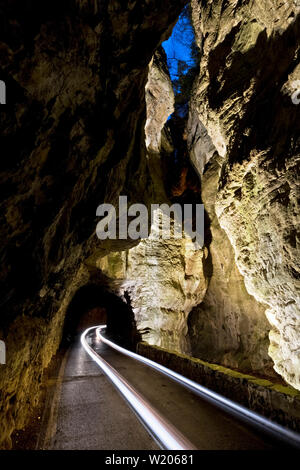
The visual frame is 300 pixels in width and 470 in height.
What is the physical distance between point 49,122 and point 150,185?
7.14 metres

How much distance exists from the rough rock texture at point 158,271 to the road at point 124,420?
6.74m

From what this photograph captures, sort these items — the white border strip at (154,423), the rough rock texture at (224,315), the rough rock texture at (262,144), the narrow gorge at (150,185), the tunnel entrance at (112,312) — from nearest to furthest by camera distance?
the narrow gorge at (150,185) < the white border strip at (154,423) < the rough rock texture at (262,144) < the rough rock texture at (224,315) < the tunnel entrance at (112,312)

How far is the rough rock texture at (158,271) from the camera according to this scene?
1341cm

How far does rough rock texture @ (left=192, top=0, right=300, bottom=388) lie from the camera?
6.07m

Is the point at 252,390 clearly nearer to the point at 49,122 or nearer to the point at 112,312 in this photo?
the point at 49,122

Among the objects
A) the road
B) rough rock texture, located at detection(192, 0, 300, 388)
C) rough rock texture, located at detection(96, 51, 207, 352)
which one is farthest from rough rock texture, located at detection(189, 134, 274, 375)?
the road

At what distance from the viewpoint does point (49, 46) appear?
7.52ft

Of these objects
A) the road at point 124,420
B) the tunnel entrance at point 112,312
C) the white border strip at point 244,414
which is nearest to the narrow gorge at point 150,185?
the white border strip at point 244,414

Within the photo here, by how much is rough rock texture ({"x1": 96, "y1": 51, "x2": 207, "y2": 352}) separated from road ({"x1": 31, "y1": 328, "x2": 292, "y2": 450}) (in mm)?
6738

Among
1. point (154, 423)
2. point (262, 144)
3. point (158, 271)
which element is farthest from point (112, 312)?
point (262, 144)

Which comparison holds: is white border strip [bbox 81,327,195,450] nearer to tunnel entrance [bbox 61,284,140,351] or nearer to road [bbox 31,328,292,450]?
road [bbox 31,328,292,450]

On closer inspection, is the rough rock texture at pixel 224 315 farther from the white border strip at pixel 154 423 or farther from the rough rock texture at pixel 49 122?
the rough rock texture at pixel 49 122

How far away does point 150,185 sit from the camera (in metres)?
9.69

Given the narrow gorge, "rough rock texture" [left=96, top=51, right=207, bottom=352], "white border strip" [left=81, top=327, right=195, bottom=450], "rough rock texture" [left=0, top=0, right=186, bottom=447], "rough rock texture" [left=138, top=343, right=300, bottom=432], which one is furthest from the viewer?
"rough rock texture" [left=96, top=51, right=207, bottom=352]
